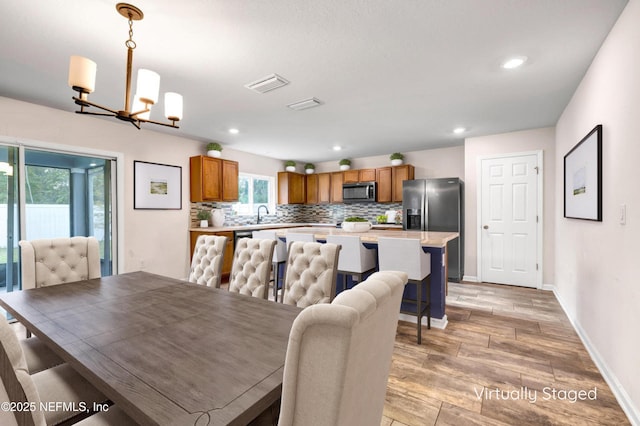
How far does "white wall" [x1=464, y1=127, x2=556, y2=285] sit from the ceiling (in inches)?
23.3

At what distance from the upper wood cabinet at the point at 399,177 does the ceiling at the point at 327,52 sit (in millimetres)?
1981

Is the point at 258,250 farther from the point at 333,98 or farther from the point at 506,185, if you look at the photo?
the point at 506,185

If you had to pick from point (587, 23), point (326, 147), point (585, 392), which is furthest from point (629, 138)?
point (326, 147)

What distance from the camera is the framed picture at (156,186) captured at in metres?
4.18

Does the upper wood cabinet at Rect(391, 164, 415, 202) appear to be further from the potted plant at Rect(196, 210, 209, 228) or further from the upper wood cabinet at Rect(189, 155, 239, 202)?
the potted plant at Rect(196, 210, 209, 228)

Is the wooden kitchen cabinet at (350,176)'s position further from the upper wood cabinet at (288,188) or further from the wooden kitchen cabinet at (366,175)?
the upper wood cabinet at (288,188)

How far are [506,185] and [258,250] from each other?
161 inches

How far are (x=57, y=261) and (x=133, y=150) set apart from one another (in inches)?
91.3

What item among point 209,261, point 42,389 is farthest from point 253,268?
point 42,389

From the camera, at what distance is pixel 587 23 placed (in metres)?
1.92

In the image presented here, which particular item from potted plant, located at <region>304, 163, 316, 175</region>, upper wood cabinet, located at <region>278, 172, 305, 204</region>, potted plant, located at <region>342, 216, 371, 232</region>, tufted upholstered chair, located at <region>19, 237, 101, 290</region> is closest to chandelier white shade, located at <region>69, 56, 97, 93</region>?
tufted upholstered chair, located at <region>19, 237, 101, 290</region>

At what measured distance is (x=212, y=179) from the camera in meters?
4.87

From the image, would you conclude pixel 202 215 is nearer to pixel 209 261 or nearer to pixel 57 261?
pixel 57 261

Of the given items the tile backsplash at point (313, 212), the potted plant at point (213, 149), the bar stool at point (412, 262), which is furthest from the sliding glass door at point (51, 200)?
the bar stool at point (412, 262)
